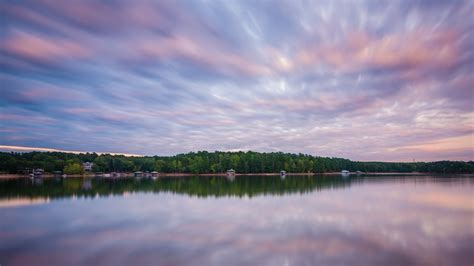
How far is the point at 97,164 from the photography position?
14012 centimetres

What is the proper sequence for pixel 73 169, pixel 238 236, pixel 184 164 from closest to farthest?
pixel 238 236 < pixel 73 169 < pixel 184 164

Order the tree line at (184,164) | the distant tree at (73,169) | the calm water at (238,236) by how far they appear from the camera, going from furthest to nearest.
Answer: the tree line at (184,164) < the distant tree at (73,169) < the calm water at (238,236)

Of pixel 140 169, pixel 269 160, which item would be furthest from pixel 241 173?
pixel 140 169

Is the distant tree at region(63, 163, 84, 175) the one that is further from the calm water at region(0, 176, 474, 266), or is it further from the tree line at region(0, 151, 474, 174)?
the calm water at region(0, 176, 474, 266)

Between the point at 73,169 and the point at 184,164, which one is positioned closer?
the point at 73,169

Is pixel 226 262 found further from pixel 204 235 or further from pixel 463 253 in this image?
pixel 463 253

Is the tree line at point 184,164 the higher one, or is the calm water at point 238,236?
the tree line at point 184,164

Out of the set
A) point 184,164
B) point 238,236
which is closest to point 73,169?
point 184,164

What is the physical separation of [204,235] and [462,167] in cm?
20478

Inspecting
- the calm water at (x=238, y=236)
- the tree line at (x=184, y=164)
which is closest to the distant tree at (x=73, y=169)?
→ the tree line at (x=184, y=164)

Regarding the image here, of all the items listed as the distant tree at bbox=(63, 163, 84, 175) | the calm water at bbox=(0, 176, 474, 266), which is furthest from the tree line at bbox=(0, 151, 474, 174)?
the calm water at bbox=(0, 176, 474, 266)

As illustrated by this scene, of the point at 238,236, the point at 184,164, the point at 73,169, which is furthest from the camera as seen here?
the point at 184,164

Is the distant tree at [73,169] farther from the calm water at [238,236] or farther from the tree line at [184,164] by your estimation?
the calm water at [238,236]

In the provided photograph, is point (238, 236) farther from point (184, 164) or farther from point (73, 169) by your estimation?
point (184, 164)
